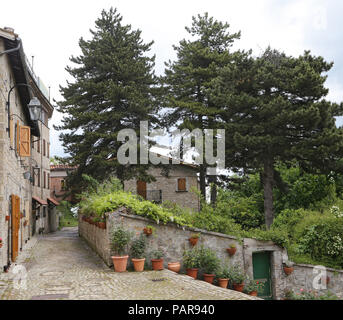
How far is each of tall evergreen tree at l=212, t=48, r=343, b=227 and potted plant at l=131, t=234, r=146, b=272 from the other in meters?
10.1

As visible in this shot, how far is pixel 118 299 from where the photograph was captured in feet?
23.6

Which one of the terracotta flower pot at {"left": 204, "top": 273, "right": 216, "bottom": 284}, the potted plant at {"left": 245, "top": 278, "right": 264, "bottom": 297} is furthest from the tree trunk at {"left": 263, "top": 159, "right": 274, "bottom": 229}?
the terracotta flower pot at {"left": 204, "top": 273, "right": 216, "bottom": 284}

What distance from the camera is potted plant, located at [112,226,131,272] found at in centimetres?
1023

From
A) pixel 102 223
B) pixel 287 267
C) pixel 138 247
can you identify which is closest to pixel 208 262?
pixel 138 247

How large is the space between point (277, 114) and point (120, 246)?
37.8 feet

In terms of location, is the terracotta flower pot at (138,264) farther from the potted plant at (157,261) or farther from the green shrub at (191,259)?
the green shrub at (191,259)

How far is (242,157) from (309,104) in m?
4.68

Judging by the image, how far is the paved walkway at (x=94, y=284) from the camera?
24.8 ft

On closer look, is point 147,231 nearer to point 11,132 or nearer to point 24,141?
point 11,132

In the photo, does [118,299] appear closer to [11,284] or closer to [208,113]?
[11,284]

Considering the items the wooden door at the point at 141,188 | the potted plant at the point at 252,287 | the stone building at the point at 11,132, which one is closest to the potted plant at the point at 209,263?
the potted plant at the point at 252,287

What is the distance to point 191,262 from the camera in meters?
11.3
